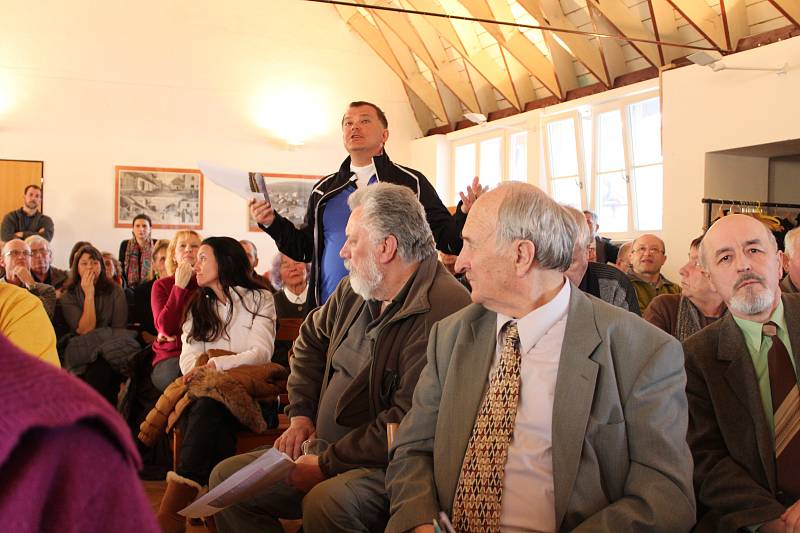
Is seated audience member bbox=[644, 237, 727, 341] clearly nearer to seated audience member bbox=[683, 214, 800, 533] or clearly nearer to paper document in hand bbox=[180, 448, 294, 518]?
seated audience member bbox=[683, 214, 800, 533]

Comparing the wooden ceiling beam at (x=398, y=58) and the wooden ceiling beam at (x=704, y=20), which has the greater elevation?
the wooden ceiling beam at (x=398, y=58)

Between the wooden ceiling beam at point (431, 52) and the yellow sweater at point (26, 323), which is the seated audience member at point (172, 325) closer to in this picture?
the yellow sweater at point (26, 323)

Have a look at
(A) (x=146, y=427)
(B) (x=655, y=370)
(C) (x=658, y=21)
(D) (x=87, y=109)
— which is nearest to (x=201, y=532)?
(A) (x=146, y=427)

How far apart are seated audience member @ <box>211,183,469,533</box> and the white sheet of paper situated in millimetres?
862

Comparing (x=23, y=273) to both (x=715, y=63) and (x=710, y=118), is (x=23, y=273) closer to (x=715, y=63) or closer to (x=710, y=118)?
(x=715, y=63)

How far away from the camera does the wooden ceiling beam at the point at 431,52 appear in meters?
13.7

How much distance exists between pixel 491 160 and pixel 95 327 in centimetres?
902

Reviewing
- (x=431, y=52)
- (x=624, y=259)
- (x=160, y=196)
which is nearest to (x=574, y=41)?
(x=431, y=52)

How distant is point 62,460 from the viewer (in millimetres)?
623

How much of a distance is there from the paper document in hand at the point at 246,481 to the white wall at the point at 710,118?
7198 mm

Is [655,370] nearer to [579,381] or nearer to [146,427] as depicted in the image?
[579,381]

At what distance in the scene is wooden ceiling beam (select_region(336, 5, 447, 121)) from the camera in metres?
14.5

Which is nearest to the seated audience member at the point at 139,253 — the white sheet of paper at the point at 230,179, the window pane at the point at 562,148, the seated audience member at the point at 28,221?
the seated audience member at the point at 28,221

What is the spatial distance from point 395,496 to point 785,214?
783 centimetres
